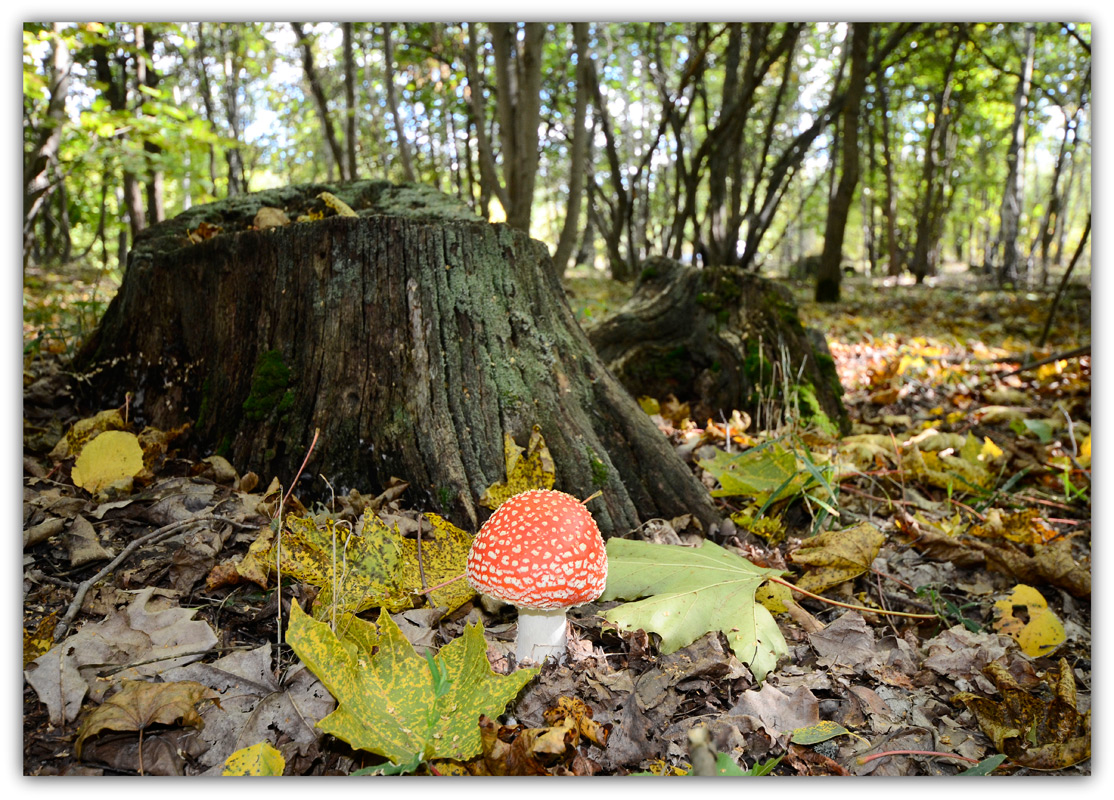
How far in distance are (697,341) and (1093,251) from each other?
259 cm

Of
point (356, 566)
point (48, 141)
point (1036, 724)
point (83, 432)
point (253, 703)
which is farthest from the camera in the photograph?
point (48, 141)

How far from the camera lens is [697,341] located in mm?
4723

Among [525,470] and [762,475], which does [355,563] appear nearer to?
[525,470]

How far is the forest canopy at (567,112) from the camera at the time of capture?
689 cm

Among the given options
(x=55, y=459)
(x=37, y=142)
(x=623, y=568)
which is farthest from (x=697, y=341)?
(x=37, y=142)

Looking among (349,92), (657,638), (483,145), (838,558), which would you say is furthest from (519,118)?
(657,638)

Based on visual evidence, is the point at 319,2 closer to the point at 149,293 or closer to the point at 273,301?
the point at 273,301

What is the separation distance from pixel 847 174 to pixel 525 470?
9.91 metres

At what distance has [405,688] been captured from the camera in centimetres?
159

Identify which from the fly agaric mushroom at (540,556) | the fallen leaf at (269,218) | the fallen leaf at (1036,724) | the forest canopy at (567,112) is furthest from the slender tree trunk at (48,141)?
the fallen leaf at (1036,724)

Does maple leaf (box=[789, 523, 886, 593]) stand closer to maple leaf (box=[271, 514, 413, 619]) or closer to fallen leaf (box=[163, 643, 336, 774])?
maple leaf (box=[271, 514, 413, 619])

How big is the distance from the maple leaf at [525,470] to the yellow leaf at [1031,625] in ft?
5.65

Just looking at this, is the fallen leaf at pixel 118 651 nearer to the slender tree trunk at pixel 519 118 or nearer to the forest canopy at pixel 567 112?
the forest canopy at pixel 567 112

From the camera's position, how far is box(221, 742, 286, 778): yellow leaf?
1491 mm
